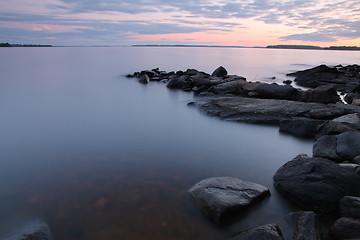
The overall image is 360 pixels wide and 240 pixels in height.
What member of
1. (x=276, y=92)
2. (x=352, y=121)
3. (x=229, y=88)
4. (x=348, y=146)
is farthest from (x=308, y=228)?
(x=229, y=88)

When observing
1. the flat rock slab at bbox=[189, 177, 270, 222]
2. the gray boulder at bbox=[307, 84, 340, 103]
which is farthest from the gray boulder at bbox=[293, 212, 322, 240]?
the gray boulder at bbox=[307, 84, 340, 103]

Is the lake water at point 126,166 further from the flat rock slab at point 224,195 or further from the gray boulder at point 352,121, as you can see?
the gray boulder at point 352,121

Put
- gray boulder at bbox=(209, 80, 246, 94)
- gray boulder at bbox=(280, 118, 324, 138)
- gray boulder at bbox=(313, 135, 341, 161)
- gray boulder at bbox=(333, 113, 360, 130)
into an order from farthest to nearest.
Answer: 1. gray boulder at bbox=(209, 80, 246, 94)
2. gray boulder at bbox=(280, 118, 324, 138)
3. gray boulder at bbox=(333, 113, 360, 130)
4. gray boulder at bbox=(313, 135, 341, 161)

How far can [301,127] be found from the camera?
26.7 ft

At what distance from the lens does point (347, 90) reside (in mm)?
16688

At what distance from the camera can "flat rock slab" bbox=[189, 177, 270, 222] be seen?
13.3 feet

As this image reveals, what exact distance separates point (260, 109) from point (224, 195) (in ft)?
21.3

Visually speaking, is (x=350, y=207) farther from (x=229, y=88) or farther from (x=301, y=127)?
(x=229, y=88)

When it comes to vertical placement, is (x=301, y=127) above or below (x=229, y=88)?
below

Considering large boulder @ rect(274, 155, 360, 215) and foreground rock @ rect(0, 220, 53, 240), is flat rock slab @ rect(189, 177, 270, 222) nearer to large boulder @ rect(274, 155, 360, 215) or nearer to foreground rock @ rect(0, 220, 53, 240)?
large boulder @ rect(274, 155, 360, 215)

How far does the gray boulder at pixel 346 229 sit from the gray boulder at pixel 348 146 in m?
2.38

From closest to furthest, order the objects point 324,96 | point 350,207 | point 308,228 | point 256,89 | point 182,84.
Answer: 1. point 308,228
2. point 350,207
3. point 324,96
4. point 256,89
5. point 182,84

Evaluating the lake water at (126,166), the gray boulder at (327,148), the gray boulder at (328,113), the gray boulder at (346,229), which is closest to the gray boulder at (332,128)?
the lake water at (126,166)

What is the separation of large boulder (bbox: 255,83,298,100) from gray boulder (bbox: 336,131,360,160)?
6.64 metres
